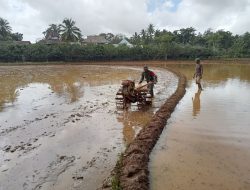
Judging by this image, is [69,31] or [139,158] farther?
[69,31]

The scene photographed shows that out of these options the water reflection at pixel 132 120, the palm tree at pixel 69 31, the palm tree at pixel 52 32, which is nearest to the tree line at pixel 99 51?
the palm tree at pixel 69 31

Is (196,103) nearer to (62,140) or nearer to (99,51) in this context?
(62,140)

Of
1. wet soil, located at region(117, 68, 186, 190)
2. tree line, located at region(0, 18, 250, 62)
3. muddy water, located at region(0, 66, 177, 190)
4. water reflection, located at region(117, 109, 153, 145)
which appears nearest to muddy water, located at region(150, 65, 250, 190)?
wet soil, located at region(117, 68, 186, 190)

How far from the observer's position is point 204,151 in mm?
6504

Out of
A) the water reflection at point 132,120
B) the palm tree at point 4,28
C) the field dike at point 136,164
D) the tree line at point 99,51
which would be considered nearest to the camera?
the field dike at point 136,164

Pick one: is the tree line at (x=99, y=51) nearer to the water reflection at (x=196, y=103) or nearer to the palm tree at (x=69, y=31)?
the palm tree at (x=69, y=31)

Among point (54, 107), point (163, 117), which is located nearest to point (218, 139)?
point (163, 117)

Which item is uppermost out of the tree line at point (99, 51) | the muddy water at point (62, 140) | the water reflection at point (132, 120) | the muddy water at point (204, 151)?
the tree line at point (99, 51)

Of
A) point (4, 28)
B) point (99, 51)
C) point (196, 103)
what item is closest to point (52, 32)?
point (4, 28)

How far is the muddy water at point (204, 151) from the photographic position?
5137mm

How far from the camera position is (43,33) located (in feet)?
300

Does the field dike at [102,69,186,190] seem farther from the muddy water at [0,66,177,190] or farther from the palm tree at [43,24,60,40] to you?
the palm tree at [43,24,60,40]

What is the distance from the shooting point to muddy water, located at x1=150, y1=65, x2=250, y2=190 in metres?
5.14

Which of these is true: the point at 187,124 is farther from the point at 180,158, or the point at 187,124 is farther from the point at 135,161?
the point at 135,161
